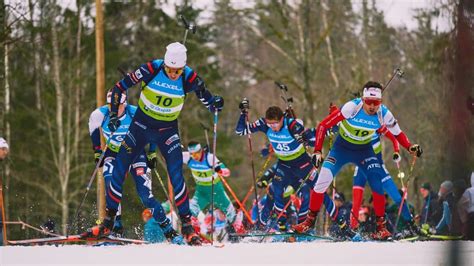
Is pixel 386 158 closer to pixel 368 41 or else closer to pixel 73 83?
pixel 368 41

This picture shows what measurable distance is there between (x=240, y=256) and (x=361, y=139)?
11.6ft

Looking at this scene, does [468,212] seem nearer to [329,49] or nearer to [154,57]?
[154,57]

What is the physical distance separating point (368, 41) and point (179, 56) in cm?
2051

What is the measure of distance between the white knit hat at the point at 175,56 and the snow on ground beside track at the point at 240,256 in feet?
6.01

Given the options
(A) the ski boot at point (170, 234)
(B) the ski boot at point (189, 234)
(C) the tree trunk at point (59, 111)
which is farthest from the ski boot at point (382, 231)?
(C) the tree trunk at point (59, 111)

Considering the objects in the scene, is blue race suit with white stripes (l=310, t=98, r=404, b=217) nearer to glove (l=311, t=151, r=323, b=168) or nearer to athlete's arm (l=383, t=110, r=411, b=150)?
athlete's arm (l=383, t=110, r=411, b=150)

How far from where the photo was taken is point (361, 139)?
957cm

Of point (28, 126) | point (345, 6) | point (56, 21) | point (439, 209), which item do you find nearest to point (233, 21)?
point (345, 6)

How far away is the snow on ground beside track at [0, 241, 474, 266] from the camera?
5859mm

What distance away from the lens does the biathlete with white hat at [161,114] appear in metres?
8.03

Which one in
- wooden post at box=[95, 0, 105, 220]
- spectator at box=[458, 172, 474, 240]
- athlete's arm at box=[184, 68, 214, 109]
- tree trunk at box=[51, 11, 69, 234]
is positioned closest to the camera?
athlete's arm at box=[184, 68, 214, 109]

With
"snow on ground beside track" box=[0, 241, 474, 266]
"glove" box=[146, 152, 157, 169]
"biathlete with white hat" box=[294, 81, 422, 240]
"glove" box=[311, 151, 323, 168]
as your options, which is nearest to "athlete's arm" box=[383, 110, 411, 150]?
"biathlete with white hat" box=[294, 81, 422, 240]

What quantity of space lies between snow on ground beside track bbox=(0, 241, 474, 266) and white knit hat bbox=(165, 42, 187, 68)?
1832 millimetres

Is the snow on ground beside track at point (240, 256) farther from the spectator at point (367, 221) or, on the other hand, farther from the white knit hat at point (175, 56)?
the spectator at point (367, 221)
